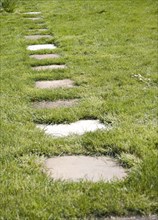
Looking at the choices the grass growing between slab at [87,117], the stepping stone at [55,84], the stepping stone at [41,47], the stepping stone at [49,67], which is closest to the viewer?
the grass growing between slab at [87,117]

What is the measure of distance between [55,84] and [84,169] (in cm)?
263

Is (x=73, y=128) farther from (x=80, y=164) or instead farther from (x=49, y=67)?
(x=49, y=67)

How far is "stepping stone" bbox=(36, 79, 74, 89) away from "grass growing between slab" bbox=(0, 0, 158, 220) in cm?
11

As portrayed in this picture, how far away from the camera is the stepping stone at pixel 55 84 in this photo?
5.74 meters

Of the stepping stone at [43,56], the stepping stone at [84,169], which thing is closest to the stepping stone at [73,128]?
the stepping stone at [84,169]

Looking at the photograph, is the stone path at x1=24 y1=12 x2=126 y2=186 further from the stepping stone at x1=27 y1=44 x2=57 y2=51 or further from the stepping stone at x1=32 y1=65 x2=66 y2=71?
the stepping stone at x1=27 y1=44 x2=57 y2=51

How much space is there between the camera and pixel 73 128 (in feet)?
13.9

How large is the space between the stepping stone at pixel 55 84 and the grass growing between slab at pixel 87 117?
4.3 inches

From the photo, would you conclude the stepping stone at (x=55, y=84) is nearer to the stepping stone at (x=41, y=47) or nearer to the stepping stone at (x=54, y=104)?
the stepping stone at (x=54, y=104)

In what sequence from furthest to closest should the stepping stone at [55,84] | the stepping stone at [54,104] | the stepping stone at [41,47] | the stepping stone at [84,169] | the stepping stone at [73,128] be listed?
the stepping stone at [41,47], the stepping stone at [55,84], the stepping stone at [54,104], the stepping stone at [73,128], the stepping stone at [84,169]

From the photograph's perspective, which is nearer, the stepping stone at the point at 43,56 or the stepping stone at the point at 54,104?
the stepping stone at the point at 54,104

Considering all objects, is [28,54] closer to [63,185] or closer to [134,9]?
[63,185]

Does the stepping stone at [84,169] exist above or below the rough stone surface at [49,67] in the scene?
above

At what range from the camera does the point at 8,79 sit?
6.12 m
